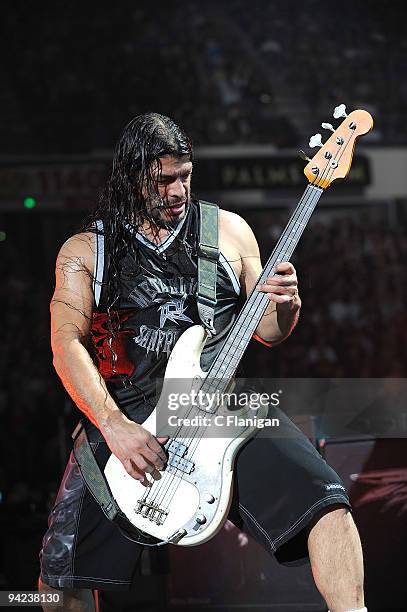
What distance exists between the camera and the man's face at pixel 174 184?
110 inches

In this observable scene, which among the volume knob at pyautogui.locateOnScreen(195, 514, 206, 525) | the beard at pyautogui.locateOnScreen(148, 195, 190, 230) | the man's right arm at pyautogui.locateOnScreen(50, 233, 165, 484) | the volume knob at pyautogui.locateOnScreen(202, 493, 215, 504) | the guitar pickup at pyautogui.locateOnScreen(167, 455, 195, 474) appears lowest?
the volume knob at pyautogui.locateOnScreen(195, 514, 206, 525)

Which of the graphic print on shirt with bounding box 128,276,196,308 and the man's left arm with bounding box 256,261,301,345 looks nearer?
the man's left arm with bounding box 256,261,301,345

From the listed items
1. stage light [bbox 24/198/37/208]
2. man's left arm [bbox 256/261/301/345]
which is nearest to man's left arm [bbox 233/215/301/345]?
man's left arm [bbox 256/261/301/345]

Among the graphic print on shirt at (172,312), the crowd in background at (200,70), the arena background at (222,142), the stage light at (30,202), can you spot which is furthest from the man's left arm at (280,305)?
the crowd in background at (200,70)

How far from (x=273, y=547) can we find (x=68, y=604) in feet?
2.30

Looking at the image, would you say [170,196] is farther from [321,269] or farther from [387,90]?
[387,90]

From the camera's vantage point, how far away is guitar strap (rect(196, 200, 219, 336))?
9.19 ft

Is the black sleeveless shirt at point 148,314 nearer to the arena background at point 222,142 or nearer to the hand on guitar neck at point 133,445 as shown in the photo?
the hand on guitar neck at point 133,445

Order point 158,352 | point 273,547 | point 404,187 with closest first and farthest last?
point 273,547, point 158,352, point 404,187

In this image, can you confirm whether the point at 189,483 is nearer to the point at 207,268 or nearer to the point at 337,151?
the point at 207,268

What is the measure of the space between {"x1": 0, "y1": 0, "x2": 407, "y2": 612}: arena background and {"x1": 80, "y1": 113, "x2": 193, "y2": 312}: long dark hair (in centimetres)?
216

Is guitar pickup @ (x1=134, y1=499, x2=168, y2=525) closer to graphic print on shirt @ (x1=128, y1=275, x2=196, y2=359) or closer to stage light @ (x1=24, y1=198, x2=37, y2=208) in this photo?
graphic print on shirt @ (x1=128, y1=275, x2=196, y2=359)

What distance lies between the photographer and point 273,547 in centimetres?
255

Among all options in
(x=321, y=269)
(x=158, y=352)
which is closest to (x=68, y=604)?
(x=158, y=352)
